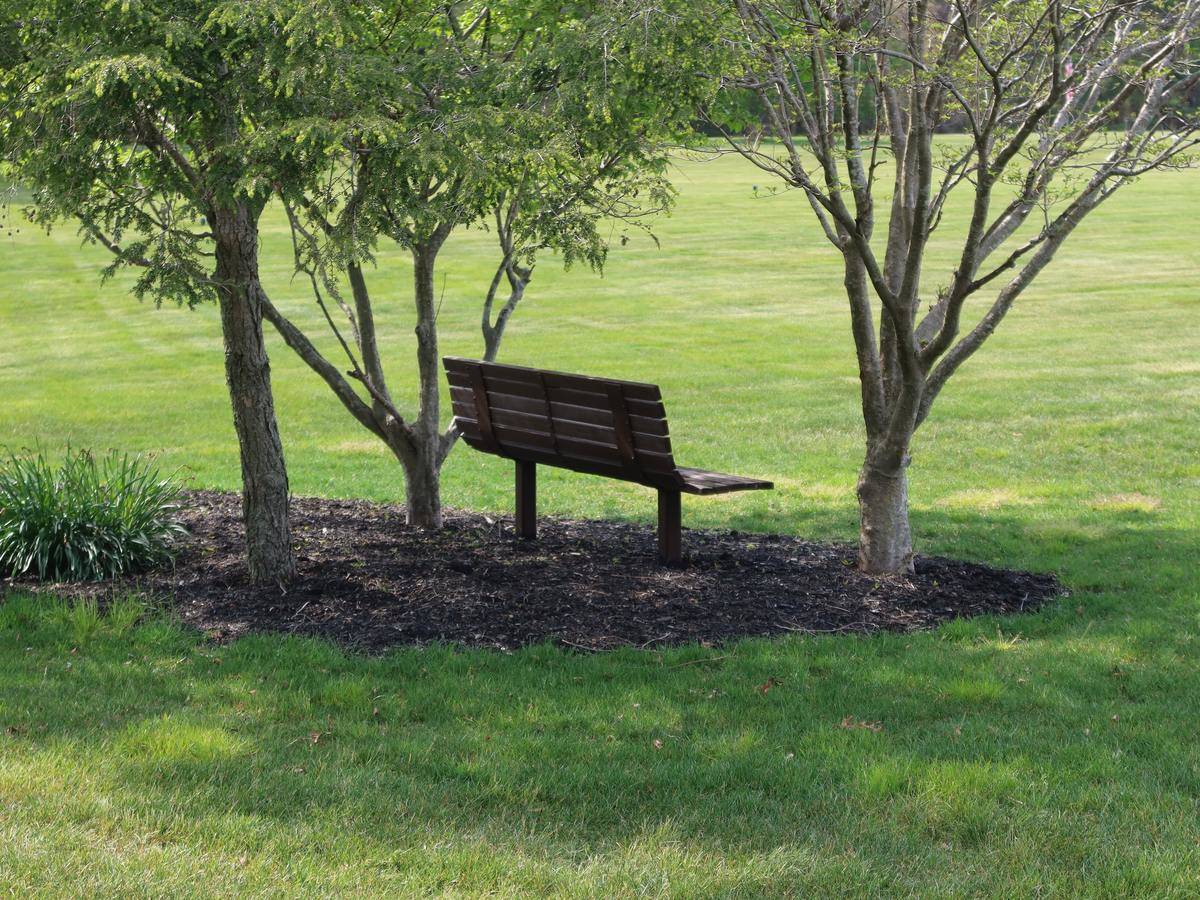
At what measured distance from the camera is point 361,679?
5.74 metres

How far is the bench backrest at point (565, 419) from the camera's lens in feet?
24.7

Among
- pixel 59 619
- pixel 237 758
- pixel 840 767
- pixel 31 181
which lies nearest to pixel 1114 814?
pixel 840 767

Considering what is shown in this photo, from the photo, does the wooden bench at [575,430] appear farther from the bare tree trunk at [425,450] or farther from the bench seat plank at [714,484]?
the bare tree trunk at [425,450]

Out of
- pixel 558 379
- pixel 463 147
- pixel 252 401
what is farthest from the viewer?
pixel 558 379

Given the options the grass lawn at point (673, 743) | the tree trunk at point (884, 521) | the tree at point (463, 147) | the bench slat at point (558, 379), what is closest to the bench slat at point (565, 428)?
the bench slat at point (558, 379)

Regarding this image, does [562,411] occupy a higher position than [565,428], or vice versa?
[562,411]

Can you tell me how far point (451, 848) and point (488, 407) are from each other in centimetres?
484

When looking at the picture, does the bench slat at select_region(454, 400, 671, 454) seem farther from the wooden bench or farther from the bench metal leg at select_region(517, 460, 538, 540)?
the bench metal leg at select_region(517, 460, 538, 540)

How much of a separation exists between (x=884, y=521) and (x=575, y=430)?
1.90m

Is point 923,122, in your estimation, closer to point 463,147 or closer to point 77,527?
point 463,147

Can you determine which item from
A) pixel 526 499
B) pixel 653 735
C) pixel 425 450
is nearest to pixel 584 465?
pixel 526 499

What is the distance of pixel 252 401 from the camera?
7086 millimetres

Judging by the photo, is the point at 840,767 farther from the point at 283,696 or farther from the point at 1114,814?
the point at 283,696

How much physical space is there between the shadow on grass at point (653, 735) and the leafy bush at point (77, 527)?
0.73m
